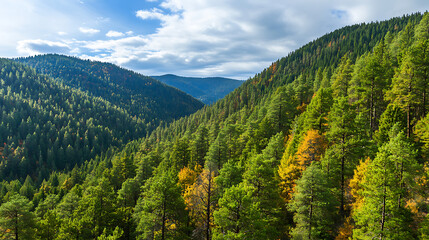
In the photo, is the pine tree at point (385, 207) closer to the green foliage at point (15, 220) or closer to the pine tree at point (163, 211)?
the pine tree at point (163, 211)

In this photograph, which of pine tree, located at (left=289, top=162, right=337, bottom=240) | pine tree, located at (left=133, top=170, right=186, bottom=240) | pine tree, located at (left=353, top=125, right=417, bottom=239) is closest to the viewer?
pine tree, located at (left=353, top=125, right=417, bottom=239)

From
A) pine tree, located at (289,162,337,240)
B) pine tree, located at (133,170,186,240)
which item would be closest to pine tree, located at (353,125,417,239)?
pine tree, located at (289,162,337,240)

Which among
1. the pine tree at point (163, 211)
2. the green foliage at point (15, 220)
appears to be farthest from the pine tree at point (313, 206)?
the green foliage at point (15, 220)

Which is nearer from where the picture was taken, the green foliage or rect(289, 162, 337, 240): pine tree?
rect(289, 162, 337, 240): pine tree

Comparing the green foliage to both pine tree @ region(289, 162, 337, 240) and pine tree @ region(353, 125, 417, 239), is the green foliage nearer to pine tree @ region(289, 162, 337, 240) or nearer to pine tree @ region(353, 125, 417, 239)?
pine tree @ region(289, 162, 337, 240)

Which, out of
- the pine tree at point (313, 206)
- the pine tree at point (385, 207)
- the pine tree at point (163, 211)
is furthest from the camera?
the pine tree at point (163, 211)

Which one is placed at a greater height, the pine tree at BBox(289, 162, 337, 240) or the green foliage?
the pine tree at BBox(289, 162, 337, 240)

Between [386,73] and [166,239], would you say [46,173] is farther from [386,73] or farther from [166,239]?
[386,73]

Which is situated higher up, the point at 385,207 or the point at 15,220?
the point at 385,207

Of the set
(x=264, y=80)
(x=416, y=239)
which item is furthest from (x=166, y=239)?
(x=264, y=80)

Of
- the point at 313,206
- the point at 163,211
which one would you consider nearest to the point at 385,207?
the point at 313,206

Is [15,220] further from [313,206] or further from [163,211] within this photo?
[313,206]

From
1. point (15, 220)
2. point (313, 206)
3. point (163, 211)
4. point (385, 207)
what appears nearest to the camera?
point (385, 207)

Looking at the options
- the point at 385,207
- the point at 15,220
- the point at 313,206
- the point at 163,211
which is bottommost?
the point at 15,220
